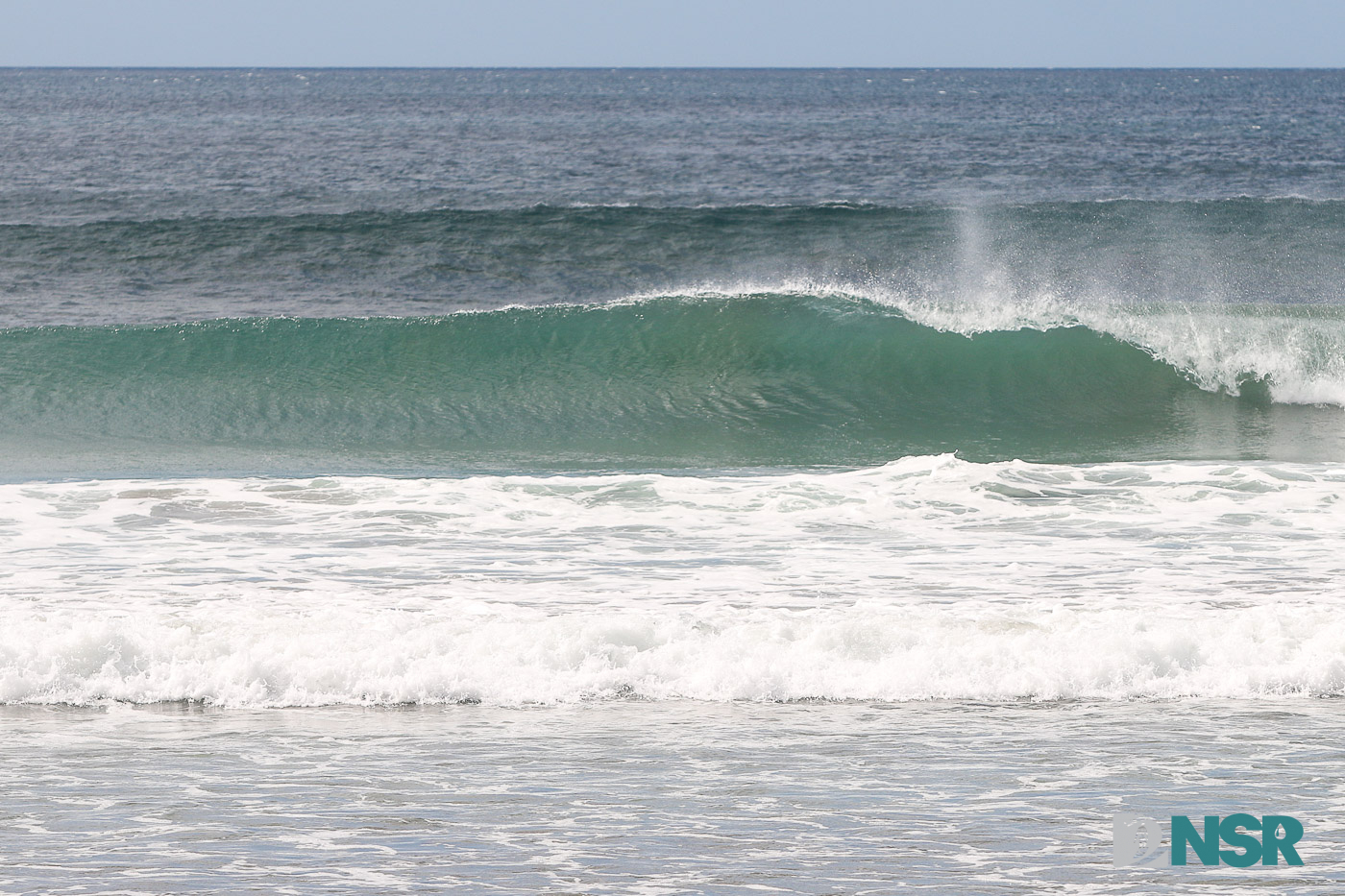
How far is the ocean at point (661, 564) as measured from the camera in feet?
12.5

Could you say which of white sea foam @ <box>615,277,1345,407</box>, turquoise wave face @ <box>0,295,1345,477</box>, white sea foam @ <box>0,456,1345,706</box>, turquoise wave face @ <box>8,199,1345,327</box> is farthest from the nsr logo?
turquoise wave face @ <box>8,199,1345,327</box>

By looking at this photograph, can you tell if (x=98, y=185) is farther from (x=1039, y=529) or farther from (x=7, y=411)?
(x=1039, y=529)

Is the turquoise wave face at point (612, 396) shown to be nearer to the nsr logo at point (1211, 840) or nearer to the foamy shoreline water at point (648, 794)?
the foamy shoreline water at point (648, 794)

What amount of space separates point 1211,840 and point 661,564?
136 inches

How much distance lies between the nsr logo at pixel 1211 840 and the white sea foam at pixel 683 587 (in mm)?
1329

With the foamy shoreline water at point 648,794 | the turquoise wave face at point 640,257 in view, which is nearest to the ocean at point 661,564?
the foamy shoreline water at point 648,794

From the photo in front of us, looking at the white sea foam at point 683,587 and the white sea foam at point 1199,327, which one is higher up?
the white sea foam at point 1199,327

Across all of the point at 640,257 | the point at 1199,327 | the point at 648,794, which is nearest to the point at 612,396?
the point at 1199,327

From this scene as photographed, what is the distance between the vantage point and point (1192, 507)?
7.79 metres

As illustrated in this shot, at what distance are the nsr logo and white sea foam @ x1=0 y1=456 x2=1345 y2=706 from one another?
4.36 feet

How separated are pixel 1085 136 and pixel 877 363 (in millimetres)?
37760

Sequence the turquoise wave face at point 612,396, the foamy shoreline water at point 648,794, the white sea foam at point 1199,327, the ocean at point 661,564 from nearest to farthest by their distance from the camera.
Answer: the foamy shoreline water at point 648,794 < the ocean at point 661,564 < the turquoise wave face at point 612,396 < the white sea foam at point 1199,327

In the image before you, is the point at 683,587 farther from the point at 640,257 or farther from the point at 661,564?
the point at 640,257

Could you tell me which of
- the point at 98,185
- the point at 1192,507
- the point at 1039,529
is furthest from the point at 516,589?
the point at 98,185
